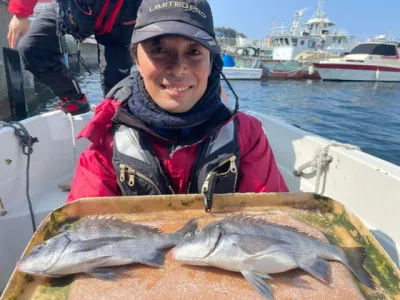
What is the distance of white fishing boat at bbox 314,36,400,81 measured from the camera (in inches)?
1244

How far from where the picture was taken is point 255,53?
144 ft

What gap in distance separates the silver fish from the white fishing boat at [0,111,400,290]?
1667 mm

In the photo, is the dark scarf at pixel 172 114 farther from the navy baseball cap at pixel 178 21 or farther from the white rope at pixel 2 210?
the white rope at pixel 2 210

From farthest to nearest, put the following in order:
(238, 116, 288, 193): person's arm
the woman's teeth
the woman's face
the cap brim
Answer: (238, 116, 288, 193): person's arm → the woman's teeth → the woman's face → the cap brim

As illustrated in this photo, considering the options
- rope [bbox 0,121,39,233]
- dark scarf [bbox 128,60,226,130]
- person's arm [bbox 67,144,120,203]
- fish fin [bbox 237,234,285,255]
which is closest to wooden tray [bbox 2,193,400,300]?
fish fin [bbox 237,234,285,255]

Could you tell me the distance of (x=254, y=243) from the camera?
176 centimetres

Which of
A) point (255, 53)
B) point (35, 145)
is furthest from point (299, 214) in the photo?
point (255, 53)

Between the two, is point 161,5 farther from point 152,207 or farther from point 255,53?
point 255,53

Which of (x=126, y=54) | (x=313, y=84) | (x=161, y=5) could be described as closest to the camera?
(x=161, y=5)

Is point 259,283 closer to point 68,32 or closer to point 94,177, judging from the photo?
point 94,177

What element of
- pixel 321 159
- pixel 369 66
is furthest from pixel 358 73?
pixel 321 159

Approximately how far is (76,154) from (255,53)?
4250 centimetres

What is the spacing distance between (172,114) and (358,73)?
33843 millimetres

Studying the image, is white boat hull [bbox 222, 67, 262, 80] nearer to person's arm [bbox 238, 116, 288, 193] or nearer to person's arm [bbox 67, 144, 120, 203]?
person's arm [bbox 238, 116, 288, 193]
